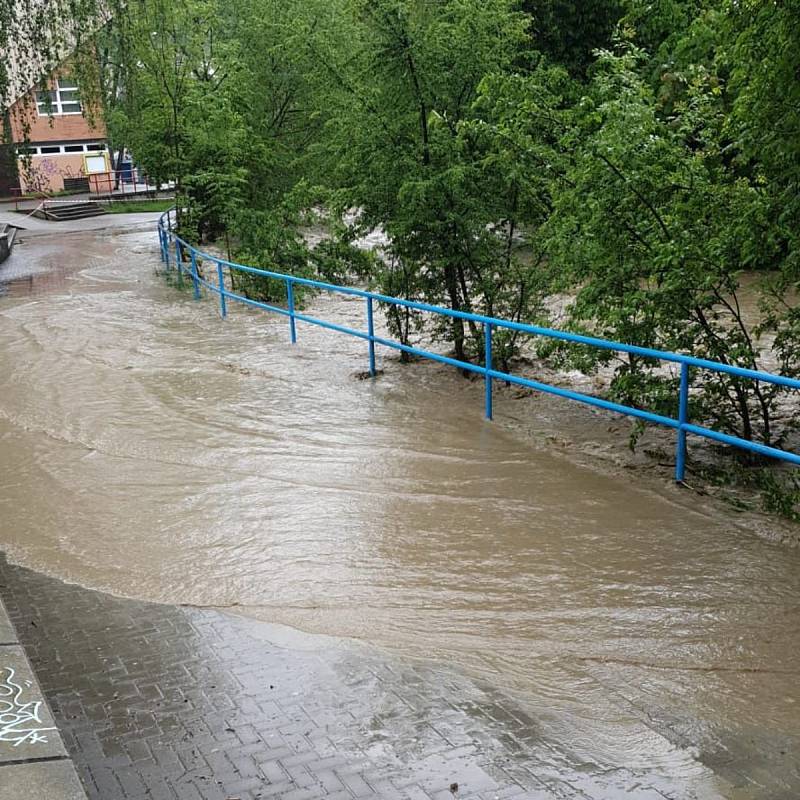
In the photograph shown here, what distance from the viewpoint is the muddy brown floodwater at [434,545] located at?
446cm

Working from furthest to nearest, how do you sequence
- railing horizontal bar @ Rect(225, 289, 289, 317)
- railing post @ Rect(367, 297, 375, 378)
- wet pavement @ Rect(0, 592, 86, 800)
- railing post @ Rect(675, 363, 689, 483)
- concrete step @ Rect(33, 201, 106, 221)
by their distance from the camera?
concrete step @ Rect(33, 201, 106, 221) < railing horizontal bar @ Rect(225, 289, 289, 317) < railing post @ Rect(367, 297, 375, 378) < railing post @ Rect(675, 363, 689, 483) < wet pavement @ Rect(0, 592, 86, 800)

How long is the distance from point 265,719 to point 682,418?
4.01 metres

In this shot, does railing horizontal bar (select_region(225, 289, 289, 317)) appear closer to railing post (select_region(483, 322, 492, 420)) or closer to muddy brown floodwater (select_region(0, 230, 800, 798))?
muddy brown floodwater (select_region(0, 230, 800, 798))

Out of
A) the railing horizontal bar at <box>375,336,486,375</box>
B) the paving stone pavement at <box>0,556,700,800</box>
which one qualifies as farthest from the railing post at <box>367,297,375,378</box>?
the paving stone pavement at <box>0,556,700,800</box>

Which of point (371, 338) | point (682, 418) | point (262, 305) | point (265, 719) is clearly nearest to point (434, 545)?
point (682, 418)

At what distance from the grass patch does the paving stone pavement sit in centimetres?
4078

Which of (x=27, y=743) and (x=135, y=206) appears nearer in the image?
(x=27, y=743)

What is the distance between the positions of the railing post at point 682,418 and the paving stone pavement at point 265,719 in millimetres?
3110

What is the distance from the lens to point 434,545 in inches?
249

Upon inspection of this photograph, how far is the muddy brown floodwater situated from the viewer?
14.6 ft

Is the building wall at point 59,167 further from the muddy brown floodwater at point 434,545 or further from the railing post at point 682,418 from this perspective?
the railing post at point 682,418

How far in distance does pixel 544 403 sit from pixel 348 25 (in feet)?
33.8

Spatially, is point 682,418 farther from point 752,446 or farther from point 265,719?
point 265,719

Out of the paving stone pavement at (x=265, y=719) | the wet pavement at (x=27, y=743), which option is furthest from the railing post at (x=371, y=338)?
the wet pavement at (x=27, y=743)
